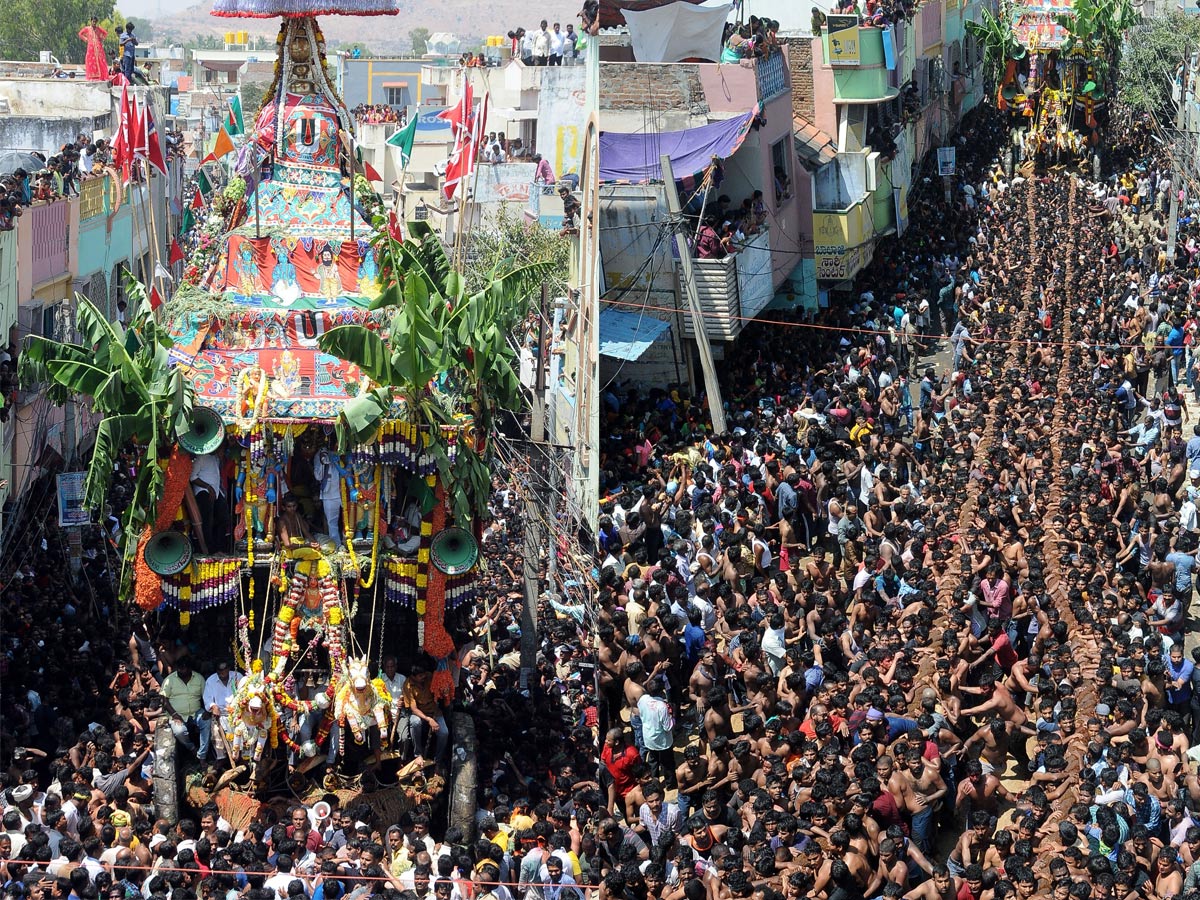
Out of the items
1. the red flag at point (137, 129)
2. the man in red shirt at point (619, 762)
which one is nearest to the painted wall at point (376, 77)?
the red flag at point (137, 129)

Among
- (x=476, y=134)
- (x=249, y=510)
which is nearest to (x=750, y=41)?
(x=476, y=134)

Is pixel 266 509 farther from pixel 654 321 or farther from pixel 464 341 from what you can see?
pixel 654 321

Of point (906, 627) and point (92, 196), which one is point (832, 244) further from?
point (906, 627)

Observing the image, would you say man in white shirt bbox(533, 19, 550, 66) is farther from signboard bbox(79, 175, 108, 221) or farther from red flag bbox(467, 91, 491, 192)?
red flag bbox(467, 91, 491, 192)

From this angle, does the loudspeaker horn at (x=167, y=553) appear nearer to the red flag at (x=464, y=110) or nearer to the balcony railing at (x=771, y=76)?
the red flag at (x=464, y=110)

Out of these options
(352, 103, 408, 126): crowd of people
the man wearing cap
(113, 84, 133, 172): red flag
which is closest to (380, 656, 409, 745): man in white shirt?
the man wearing cap

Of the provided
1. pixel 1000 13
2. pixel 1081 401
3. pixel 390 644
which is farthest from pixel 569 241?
pixel 1000 13
